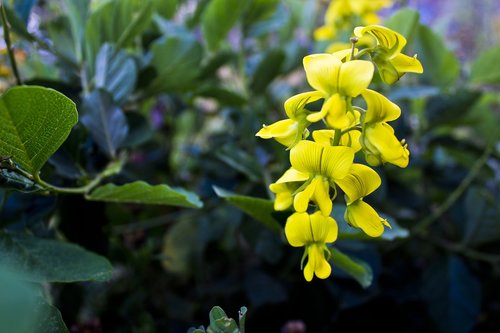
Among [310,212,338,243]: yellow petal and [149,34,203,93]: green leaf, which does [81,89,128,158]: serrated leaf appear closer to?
[149,34,203,93]: green leaf

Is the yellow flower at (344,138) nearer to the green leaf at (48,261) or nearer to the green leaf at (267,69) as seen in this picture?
the green leaf at (48,261)

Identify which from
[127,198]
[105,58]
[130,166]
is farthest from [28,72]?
[127,198]

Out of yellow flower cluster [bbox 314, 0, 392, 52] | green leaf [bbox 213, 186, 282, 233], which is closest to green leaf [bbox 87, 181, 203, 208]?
green leaf [bbox 213, 186, 282, 233]

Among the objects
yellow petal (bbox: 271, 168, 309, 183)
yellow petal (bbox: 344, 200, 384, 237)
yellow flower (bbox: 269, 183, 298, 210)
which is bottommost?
yellow petal (bbox: 344, 200, 384, 237)

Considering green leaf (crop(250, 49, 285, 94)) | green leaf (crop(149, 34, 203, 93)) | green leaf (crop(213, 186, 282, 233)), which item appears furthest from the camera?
green leaf (crop(250, 49, 285, 94))

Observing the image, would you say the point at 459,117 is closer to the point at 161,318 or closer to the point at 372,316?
the point at 372,316

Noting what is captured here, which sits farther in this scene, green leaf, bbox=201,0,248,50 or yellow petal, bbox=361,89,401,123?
green leaf, bbox=201,0,248,50

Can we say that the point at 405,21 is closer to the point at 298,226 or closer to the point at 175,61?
the point at 175,61
